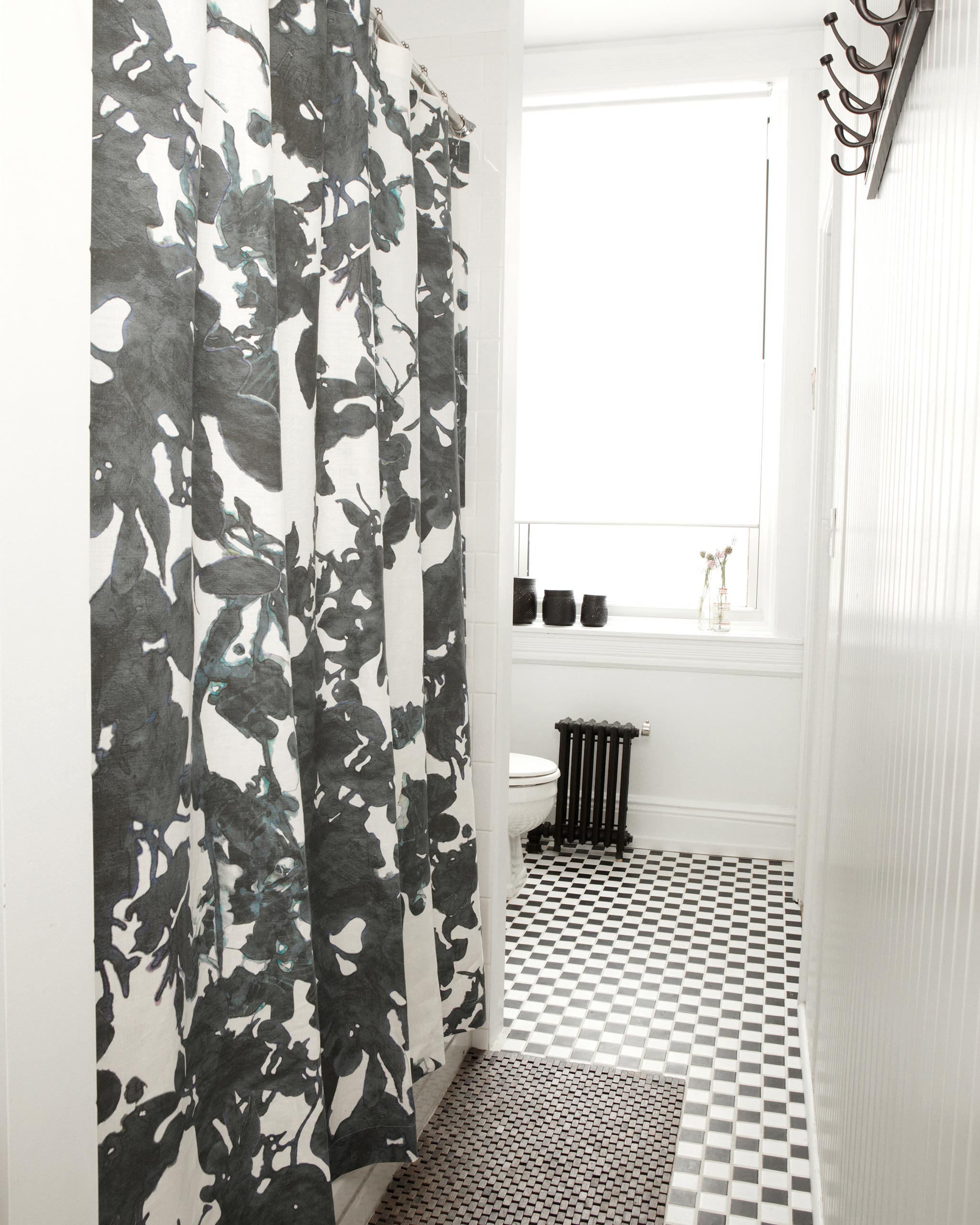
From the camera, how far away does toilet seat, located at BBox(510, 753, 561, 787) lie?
321 cm

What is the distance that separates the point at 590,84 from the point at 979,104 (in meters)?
3.48

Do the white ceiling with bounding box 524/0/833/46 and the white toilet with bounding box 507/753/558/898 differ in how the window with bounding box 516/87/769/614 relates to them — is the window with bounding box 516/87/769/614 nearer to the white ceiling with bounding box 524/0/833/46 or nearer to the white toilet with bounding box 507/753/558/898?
the white ceiling with bounding box 524/0/833/46

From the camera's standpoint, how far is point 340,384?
141 centimetres

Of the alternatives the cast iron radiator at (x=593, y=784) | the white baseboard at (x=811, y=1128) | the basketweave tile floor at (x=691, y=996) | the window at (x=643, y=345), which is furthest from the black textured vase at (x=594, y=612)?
the white baseboard at (x=811, y=1128)

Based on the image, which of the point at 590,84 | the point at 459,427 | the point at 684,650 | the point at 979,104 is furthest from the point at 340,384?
the point at 590,84

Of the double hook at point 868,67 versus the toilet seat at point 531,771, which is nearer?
the double hook at point 868,67

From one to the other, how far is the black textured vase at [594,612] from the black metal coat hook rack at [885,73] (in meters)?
2.55

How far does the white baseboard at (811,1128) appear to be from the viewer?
1.74 metres

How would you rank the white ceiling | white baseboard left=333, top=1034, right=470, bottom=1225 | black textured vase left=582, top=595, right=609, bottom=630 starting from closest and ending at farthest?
white baseboard left=333, top=1034, right=470, bottom=1225, the white ceiling, black textured vase left=582, top=595, right=609, bottom=630

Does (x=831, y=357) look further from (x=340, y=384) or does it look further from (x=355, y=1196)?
(x=355, y=1196)

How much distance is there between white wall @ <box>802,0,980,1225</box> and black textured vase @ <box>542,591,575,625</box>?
2.32 metres

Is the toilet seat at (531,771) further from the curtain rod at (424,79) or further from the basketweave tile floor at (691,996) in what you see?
the curtain rod at (424,79)

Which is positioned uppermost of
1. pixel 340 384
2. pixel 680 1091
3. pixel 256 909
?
pixel 340 384

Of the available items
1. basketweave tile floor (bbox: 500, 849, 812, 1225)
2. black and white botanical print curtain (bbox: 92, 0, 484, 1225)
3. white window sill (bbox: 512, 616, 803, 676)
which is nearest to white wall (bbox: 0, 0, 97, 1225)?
black and white botanical print curtain (bbox: 92, 0, 484, 1225)
